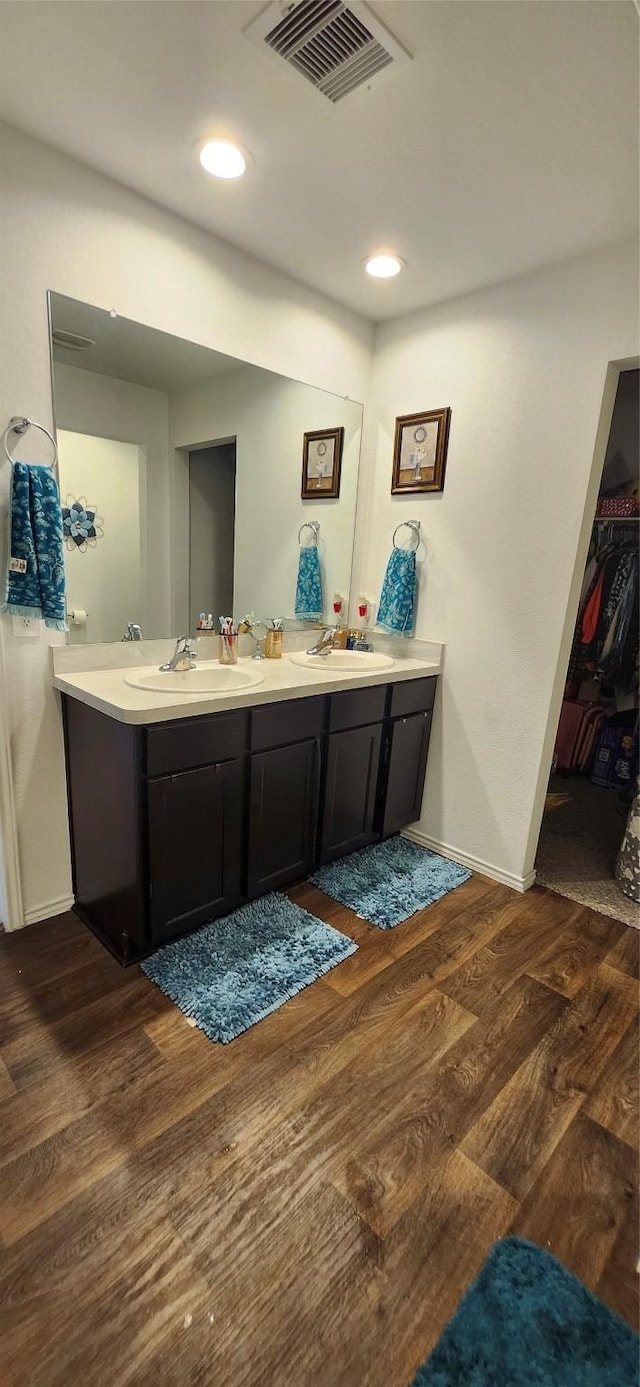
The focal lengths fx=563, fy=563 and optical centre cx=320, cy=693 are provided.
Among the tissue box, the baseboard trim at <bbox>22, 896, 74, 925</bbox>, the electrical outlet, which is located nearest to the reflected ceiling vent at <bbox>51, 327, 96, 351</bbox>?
the electrical outlet

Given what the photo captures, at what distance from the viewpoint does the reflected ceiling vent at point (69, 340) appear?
1740 mm

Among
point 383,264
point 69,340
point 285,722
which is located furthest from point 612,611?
point 69,340

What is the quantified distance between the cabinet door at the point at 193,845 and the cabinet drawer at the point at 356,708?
47cm

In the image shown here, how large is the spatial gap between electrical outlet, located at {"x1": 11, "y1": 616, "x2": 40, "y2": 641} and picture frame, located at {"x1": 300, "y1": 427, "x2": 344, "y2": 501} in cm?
138

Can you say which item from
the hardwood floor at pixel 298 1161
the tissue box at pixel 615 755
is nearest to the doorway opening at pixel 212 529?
the hardwood floor at pixel 298 1161

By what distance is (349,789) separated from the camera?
A: 2367mm

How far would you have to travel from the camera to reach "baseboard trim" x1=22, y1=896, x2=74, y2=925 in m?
2.02

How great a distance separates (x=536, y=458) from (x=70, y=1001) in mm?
2454

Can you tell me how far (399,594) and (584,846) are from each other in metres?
1.57

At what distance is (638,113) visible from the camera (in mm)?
1371

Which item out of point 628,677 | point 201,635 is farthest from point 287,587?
point 628,677

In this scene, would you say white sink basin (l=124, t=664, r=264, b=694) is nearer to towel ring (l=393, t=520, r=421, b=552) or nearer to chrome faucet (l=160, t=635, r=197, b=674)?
chrome faucet (l=160, t=635, r=197, b=674)

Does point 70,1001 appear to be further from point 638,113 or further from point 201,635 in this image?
point 638,113

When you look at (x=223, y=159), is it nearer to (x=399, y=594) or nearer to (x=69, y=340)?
(x=69, y=340)
